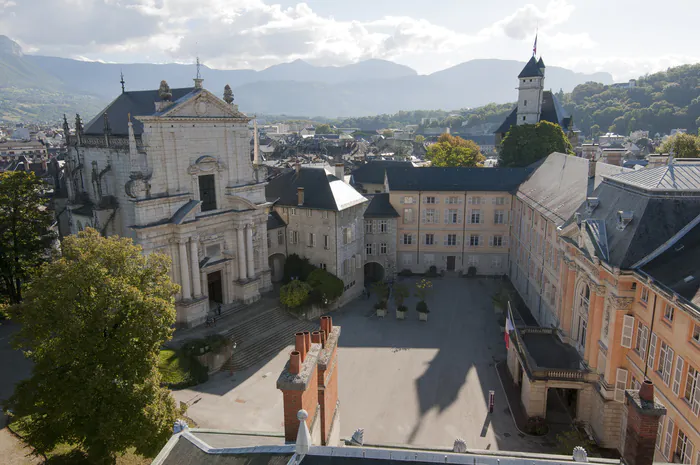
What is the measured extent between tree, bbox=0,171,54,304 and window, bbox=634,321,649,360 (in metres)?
44.2

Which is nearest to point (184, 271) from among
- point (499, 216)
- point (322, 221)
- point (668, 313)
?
point (322, 221)

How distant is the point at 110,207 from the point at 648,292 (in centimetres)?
3905

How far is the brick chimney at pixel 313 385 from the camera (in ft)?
42.5

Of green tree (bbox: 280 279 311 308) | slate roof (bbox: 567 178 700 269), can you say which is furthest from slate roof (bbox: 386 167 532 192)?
slate roof (bbox: 567 178 700 269)

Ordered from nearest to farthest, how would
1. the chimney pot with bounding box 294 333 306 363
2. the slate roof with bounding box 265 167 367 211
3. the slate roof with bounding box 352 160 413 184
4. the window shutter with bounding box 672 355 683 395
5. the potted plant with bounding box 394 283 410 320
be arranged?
the chimney pot with bounding box 294 333 306 363 → the window shutter with bounding box 672 355 683 395 → the potted plant with bounding box 394 283 410 320 → the slate roof with bounding box 265 167 367 211 → the slate roof with bounding box 352 160 413 184

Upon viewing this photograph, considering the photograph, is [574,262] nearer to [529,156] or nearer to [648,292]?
[648,292]

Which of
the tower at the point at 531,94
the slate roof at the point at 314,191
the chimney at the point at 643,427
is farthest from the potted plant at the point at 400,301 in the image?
the tower at the point at 531,94

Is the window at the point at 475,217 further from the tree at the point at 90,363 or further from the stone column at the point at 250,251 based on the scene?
the tree at the point at 90,363

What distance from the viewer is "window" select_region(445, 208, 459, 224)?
5934cm

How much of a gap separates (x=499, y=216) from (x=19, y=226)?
163ft

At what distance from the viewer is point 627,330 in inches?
1041

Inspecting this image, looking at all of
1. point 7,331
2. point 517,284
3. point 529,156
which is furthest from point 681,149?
point 7,331

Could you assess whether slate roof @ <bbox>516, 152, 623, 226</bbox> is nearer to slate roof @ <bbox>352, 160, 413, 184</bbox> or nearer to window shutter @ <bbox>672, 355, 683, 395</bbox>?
window shutter @ <bbox>672, 355, 683, 395</bbox>

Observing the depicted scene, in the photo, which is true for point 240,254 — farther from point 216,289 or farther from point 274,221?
point 274,221
